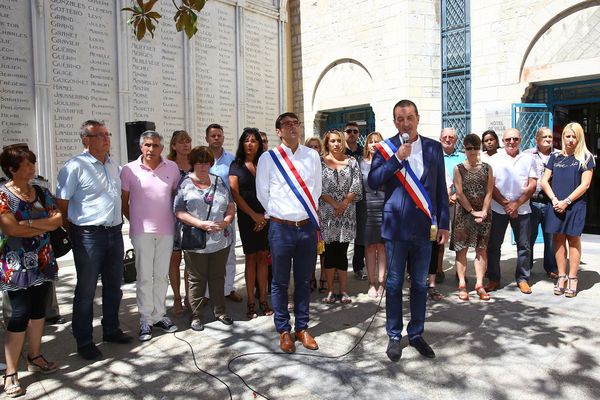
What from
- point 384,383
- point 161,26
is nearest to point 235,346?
point 384,383

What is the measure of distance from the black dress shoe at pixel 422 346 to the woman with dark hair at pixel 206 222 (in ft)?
5.59

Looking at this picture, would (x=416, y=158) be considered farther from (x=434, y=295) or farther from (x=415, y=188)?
(x=434, y=295)

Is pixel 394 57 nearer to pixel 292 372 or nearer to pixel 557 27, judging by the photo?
pixel 557 27

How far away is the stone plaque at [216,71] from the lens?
28.4 ft

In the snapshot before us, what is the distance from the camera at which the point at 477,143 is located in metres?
5.04

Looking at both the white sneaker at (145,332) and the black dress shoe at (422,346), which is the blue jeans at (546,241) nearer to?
the black dress shoe at (422,346)

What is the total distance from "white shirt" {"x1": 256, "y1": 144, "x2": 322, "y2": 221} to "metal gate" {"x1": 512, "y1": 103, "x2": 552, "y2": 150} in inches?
236

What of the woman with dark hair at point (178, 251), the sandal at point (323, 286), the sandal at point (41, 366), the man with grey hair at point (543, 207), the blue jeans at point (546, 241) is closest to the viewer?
the sandal at point (41, 366)

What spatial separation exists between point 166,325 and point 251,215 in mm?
1268

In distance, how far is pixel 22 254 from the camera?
10.6 feet

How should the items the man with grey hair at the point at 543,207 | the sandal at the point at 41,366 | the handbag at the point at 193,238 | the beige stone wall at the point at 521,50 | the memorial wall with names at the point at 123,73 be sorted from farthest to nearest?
the beige stone wall at the point at 521,50
the memorial wall with names at the point at 123,73
the man with grey hair at the point at 543,207
the handbag at the point at 193,238
the sandal at the point at 41,366

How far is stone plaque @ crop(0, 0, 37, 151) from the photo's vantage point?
648 cm

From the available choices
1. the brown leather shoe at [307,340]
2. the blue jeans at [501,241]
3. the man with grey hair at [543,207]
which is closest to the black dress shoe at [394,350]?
the brown leather shoe at [307,340]

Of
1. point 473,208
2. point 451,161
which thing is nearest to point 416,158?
point 473,208
